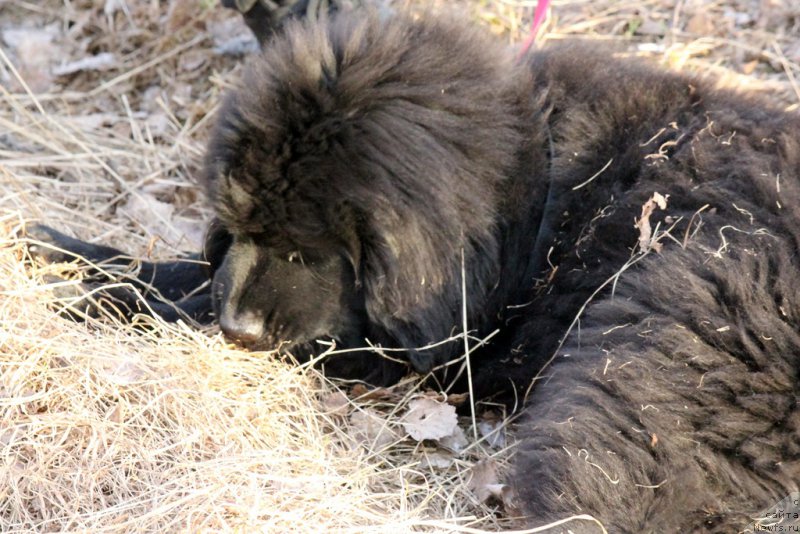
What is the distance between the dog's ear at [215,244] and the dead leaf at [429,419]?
3.09ft

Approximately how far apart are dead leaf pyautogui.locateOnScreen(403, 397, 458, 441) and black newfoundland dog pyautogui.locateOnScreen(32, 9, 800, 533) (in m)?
0.15

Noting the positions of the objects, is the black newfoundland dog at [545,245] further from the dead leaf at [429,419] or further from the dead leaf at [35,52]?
the dead leaf at [35,52]

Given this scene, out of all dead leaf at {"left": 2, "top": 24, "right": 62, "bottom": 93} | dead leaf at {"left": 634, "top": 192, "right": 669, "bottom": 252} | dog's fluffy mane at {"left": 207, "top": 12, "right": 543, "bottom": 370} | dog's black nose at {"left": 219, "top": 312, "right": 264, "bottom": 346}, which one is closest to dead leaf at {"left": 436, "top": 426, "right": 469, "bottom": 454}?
dog's fluffy mane at {"left": 207, "top": 12, "right": 543, "bottom": 370}

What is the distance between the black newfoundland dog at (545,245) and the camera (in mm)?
2598

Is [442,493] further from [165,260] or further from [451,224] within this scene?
[165,260]

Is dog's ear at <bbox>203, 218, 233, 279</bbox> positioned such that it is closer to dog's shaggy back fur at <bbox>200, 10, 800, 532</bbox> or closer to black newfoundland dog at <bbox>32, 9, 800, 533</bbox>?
black newfoundland dog at <bbox>32, 9, 800, 533</bbox>

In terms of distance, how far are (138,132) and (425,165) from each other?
2889 mm

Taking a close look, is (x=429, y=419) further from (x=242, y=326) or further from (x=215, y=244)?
(x=215, y=244)

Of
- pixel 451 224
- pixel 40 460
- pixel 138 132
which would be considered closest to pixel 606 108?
pixel 451 224

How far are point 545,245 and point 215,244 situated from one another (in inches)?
50.0

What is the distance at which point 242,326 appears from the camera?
3.22 m

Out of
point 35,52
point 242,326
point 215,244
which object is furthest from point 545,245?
point 35,52

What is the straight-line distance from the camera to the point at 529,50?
377 cm

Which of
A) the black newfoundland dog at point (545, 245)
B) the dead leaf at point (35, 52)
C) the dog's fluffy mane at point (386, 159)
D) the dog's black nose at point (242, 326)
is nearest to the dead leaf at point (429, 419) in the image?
the black newfoundland dog at point (545, 245)
